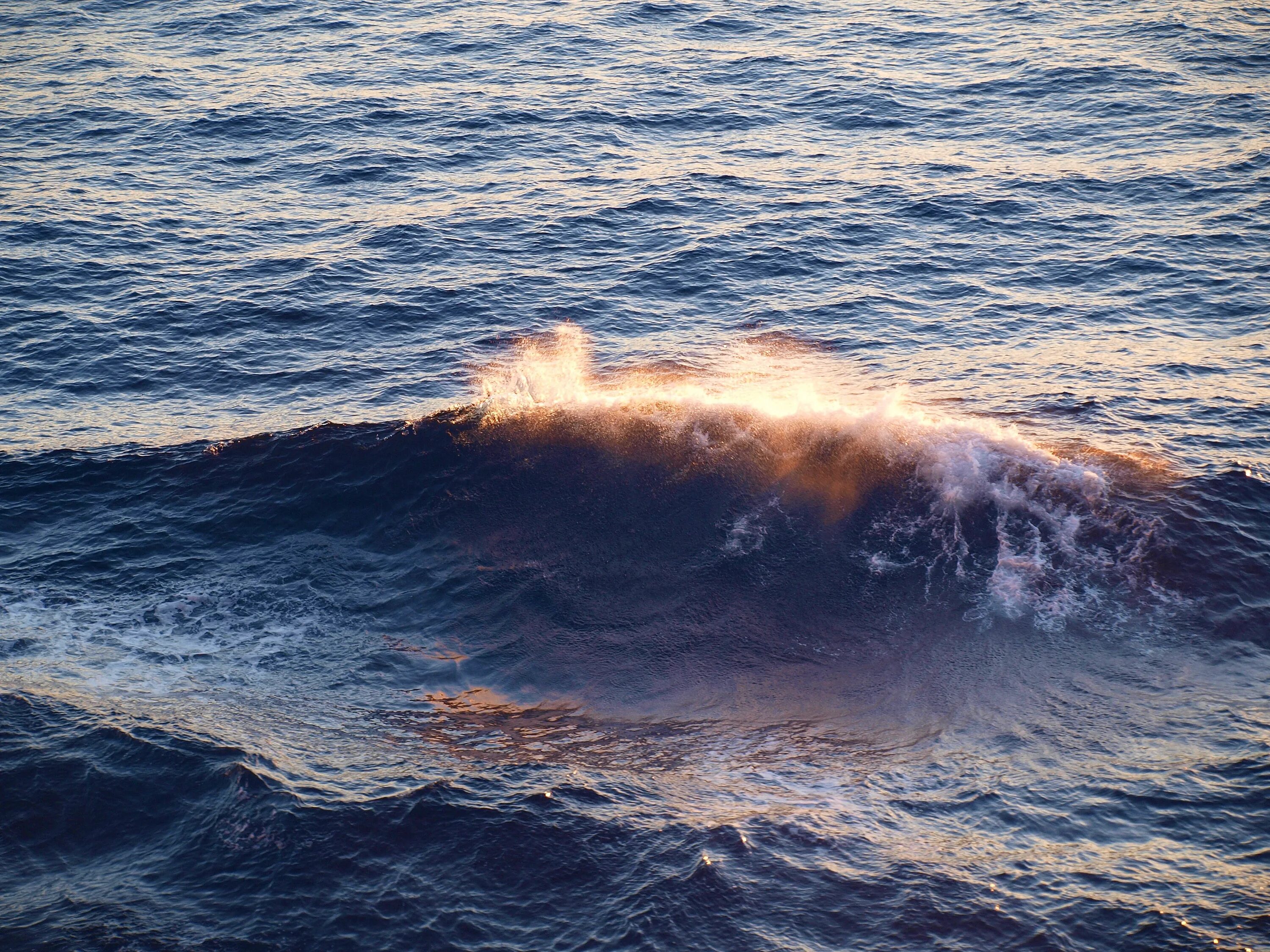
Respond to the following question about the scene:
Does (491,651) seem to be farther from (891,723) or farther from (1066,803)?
(1066,803)

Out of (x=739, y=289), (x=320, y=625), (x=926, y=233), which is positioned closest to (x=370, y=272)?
(x=739, y=289)

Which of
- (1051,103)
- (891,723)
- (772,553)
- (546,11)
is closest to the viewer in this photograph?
(891,723)

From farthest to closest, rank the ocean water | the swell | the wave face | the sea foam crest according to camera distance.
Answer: the sea foam crest, the swell, the ocean water, the wave face

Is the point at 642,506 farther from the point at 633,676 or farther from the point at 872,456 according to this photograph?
the point at 872,456

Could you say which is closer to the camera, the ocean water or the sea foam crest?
the ocean water

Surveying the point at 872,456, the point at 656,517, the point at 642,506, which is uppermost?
the point at 872,456

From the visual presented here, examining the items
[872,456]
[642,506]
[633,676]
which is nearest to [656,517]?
[642,506]

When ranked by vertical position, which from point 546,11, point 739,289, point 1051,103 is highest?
point 546,11
